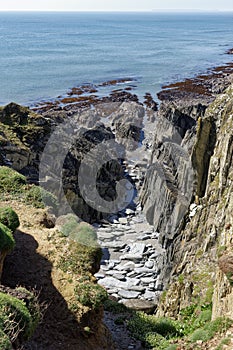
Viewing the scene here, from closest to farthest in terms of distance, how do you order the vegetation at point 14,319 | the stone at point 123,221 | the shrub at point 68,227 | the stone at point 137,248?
the vegetation at point 14,319
the shrub at point 68,227
the stone at point 137,248
the stone at point 123,221

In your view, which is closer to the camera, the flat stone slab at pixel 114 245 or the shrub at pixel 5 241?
the shrub at pixel 5 241

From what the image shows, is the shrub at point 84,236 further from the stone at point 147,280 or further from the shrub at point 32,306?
the stone at point 147,280

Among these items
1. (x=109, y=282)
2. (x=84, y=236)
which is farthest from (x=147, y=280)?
(x=84, y=236)

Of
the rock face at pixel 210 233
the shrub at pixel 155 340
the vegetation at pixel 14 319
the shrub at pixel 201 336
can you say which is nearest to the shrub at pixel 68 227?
the shrub at pixel 155 340

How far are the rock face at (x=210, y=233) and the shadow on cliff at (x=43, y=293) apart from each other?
4709 mm

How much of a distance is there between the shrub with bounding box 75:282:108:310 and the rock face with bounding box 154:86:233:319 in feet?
12.3

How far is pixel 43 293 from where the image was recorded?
1509 centimetres

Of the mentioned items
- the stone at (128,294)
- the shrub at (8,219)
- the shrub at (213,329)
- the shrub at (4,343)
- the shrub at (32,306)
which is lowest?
the stone at (128,294)

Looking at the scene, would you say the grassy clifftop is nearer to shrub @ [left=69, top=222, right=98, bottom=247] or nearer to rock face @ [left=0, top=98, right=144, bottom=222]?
shrub @ [left=69, top=222, right=98, bottom=247]

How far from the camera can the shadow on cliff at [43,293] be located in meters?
13.6

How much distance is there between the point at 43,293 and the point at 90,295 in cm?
162

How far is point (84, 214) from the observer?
35.8m

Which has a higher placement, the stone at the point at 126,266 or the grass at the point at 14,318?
the grass at the point at 14,318

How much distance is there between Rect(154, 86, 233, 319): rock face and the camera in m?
15.1
